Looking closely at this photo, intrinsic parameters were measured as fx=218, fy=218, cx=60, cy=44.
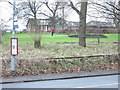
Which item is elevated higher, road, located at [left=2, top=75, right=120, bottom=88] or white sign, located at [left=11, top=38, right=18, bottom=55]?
white sign, located at [left=11, top=38, right=18, bottom=55]

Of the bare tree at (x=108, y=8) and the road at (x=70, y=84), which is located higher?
the bare tree at (x=108, y=8)

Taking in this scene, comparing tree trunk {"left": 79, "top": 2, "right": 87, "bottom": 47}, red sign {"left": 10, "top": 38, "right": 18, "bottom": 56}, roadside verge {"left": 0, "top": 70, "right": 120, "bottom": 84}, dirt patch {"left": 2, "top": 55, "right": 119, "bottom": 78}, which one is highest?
tree trunk {"left": 79, "top": 2, "right": 87, "bottom": 47}

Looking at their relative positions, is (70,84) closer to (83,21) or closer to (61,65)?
(61,65)

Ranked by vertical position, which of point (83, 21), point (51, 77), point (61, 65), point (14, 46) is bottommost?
point (51, 77)

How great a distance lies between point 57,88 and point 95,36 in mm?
19250

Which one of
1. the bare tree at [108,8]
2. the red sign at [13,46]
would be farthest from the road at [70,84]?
the bare tree at [108,8]

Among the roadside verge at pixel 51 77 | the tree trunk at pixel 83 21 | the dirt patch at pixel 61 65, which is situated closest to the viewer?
the roadside verge at pixel 51 77

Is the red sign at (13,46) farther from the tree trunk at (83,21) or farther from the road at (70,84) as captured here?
the tree trunk at (83,21)

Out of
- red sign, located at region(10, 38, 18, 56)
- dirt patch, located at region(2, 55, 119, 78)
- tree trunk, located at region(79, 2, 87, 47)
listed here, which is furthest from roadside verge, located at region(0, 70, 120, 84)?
tree trunk, located at region(79, 2, 87, 47)

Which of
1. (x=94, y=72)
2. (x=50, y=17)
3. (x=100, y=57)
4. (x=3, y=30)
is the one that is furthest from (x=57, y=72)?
(x=50, y=17)

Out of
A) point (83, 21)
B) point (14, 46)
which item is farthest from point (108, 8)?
point (14, 46)

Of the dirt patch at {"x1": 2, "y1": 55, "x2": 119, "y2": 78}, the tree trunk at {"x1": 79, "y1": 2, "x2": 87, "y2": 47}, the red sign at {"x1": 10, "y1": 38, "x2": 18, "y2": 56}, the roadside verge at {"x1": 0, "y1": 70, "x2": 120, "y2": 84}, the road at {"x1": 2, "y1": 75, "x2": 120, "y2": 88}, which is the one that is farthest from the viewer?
the tree trunk at {"x1": 79, "y1": 2, "x2": 87, "y2": 47}

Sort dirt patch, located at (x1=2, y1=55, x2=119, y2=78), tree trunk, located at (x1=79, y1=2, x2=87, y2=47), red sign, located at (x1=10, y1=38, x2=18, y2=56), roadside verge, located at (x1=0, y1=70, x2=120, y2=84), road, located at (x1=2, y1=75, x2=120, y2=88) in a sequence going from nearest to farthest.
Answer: road, located at (x1=2, y1=75, x2=120, y2=88)
roadside verge, located at (x1=0, y1=70, x2=120, y2=84)
red sign, located at (x1=10, y1=38, x2=18, y2=56)
dirt patch, located at (x1=2, y1=55, x2=119, y2=78)
tree trunk, located at (x1=79, y1=2, x2=87, y2=47)

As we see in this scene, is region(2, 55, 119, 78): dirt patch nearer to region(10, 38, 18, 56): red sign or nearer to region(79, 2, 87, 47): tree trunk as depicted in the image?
region(10, 38, 18, 56): red sign
